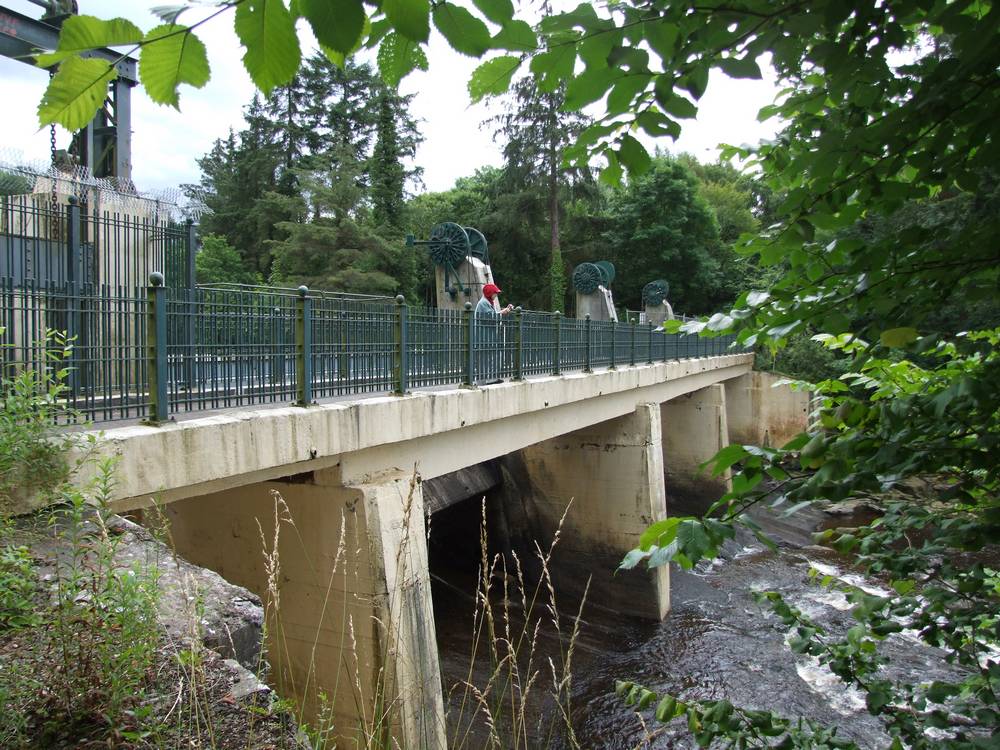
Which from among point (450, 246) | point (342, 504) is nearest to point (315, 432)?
point (342, 504)

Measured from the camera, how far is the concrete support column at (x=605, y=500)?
41.3 ft

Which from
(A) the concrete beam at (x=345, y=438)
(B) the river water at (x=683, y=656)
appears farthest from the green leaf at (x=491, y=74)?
(B) the river water at (x=683, y=656)

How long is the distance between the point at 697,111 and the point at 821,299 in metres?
0.69

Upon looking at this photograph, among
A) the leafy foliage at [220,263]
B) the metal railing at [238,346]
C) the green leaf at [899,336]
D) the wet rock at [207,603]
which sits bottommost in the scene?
the wet rock at [207,603]

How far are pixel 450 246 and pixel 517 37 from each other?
16107 mm

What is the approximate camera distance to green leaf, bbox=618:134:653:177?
1.72m

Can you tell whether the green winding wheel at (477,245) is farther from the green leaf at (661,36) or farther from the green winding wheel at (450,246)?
the green leaf at (661,36)

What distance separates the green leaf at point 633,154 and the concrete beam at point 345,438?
102 inches

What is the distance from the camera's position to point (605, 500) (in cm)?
1295

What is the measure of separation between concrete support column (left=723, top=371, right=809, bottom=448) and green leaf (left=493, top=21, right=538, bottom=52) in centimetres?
2825

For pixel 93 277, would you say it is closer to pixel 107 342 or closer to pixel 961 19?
pixel 107 342

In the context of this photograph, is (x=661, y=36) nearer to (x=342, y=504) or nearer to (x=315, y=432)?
(x=315, y=432)

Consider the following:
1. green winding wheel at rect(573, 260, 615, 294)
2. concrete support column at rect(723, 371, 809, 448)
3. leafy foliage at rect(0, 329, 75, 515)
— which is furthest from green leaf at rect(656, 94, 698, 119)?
concrete support column at rect(723, 371, 809, 448)

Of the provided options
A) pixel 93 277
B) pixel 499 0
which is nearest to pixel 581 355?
pixel 93 277
